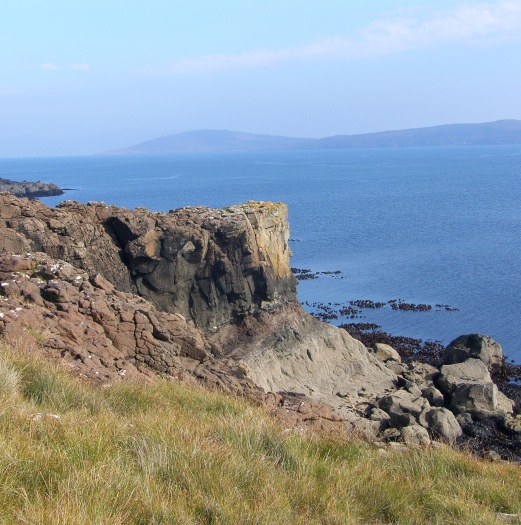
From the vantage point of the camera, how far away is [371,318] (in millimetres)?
46281

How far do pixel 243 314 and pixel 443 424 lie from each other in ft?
31.2

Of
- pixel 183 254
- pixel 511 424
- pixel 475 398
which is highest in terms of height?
pixel 183 254

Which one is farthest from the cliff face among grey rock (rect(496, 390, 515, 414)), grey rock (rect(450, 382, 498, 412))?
grey rock (rect(496, 390, 515, 414))

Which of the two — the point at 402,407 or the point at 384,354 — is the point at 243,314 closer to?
the point at 402,407

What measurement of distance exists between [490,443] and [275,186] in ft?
420

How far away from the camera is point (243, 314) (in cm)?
2959

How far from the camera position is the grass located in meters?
6.12

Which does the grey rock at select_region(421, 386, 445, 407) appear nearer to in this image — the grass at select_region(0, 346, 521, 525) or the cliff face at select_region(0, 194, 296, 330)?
the cliff face at select_region(0, 194, 296, 330)

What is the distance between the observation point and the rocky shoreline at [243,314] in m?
19.4

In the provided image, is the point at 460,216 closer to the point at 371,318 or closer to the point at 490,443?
the point at 371,318

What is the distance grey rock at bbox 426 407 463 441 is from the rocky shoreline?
43mm

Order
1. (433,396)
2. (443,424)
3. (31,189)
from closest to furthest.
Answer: (443,424), (433,396), (31,189)

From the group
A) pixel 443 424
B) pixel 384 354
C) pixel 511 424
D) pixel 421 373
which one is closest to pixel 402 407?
pixel 443 424

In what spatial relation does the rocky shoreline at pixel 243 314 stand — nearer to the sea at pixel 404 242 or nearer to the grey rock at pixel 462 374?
the grey rock at pixel 462 374
